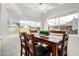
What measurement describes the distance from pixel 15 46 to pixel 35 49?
315 millimetres

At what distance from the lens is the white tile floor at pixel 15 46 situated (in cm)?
138

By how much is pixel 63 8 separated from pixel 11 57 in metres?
0.96

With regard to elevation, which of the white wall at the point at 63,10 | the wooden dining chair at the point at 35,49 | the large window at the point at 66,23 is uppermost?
the white wall at the point at 63,10

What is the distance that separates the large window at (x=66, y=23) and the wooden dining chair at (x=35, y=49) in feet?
1.02

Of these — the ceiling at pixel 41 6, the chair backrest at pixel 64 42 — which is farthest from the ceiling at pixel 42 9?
the chair backrest at pixel 64 42

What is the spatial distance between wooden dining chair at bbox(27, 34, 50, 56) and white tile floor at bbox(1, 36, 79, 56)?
196 millimetres

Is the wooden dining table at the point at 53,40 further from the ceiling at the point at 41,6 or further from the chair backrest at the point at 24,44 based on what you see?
the ceiling at the point at 41,6

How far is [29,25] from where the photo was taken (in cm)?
146

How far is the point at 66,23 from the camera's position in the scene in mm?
1416

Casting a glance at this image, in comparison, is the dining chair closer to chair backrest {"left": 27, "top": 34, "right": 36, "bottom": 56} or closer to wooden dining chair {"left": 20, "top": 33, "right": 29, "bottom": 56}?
chair backrest {"left": 27, "top": 34, "right": 36, "bottom": 56}

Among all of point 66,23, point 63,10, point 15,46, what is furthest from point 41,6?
point 15,46

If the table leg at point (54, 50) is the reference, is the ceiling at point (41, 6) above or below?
above

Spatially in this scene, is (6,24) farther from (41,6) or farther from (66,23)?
(66,23)

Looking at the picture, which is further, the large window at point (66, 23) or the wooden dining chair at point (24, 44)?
the wooden dining chair at point (24, 44)
